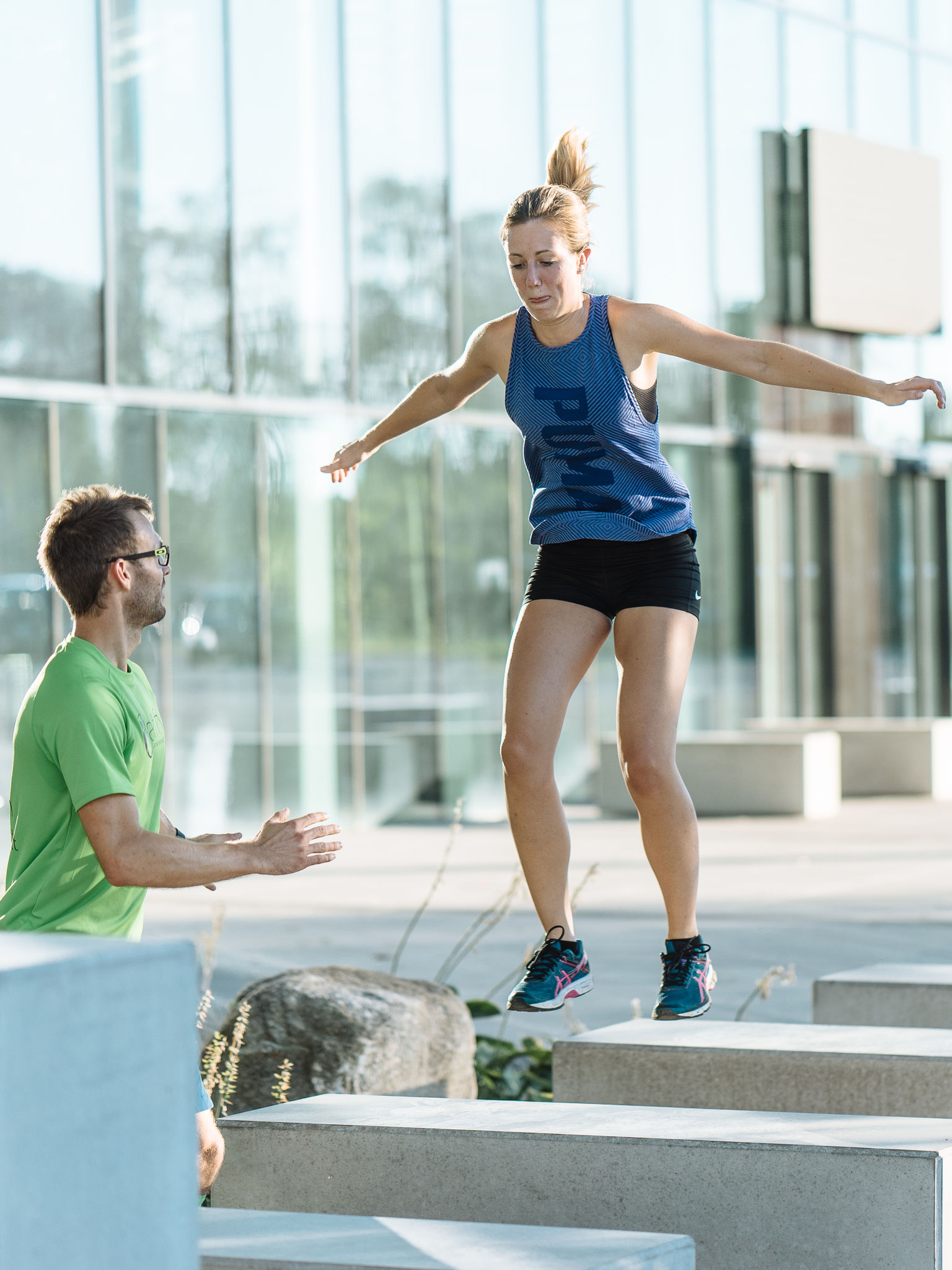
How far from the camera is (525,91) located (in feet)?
60.6

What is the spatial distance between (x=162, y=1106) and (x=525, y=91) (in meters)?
17.4

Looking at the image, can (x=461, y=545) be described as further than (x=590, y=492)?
Yes

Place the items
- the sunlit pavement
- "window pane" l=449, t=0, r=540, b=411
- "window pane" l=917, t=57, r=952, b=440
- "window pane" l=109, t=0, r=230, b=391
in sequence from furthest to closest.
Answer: "window pane" l=917, t=57, r=952, b=440 → "window pane" l=449, t=0, r=540, b=411 → "window pane" l=109, t=0, r=230, b=391 → the sunlit pavement

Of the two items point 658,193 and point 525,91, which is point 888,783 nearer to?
point 658,193

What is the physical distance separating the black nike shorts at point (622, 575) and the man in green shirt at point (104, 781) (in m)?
1.18

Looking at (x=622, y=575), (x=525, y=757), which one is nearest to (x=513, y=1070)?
(x=525, y=757)

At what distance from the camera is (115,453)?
15078 mm

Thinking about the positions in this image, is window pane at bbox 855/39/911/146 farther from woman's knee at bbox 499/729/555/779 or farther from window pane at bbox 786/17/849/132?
woman's knee at bbox 499/729/555/779

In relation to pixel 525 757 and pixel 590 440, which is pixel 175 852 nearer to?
pixel 525 757

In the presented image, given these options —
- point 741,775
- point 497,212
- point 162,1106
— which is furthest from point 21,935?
point 497,212

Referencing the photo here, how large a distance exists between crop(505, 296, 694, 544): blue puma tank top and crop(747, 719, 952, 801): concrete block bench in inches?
587

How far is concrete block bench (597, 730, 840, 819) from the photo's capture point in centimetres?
1722

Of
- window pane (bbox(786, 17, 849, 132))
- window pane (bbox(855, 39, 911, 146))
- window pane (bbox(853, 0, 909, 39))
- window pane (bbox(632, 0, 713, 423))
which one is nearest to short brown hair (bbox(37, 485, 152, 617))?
window pane (bbox(632, 0, 713, 423))

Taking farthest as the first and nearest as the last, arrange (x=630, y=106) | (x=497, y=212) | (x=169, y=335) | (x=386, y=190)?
(x=630, y=106), (x=497, y=212), (x=386, y=190), (x=169, y=335)
